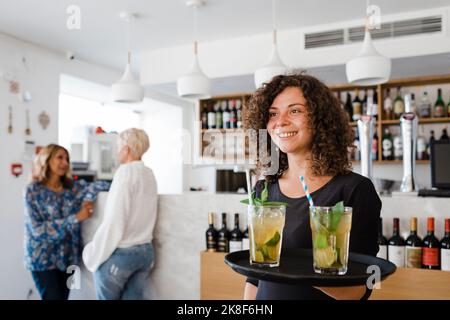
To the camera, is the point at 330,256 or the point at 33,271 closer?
the point at 330,256

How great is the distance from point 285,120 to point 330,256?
0.33 m

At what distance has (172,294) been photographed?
2383 mm

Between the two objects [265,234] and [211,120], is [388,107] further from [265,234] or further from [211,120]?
[265,234]

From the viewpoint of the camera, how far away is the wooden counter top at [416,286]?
171 centimetres

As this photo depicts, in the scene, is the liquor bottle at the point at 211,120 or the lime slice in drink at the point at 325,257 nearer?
the lime slice in drink at the point at 325,257

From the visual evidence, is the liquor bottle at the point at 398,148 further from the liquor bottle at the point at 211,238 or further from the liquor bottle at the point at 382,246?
the liquor bottle at the point at 211,238

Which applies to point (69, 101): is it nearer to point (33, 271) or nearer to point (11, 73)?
point (11, 73)

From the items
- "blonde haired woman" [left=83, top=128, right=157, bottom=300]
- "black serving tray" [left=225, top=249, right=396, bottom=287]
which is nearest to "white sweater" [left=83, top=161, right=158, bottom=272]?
"blonde haired woman" [left=83, top=128, right=157, bottom=300]

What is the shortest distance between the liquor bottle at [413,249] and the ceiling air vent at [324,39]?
5.94ft

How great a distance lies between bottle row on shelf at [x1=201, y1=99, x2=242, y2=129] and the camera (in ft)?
14.0

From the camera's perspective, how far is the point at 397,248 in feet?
5.98

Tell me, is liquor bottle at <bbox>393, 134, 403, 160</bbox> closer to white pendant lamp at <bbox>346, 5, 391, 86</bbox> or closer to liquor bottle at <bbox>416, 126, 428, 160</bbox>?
liquor bottle at <bbox>416, 126, 428, 160</bbox>

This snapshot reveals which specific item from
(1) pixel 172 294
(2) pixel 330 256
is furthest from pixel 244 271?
(1) pixel 172 294

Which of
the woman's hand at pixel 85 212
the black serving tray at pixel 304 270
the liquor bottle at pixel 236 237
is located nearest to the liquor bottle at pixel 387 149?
the liquor bottle at pixel 236 237
